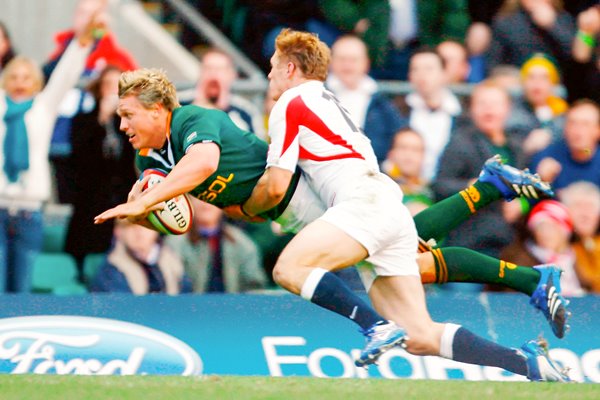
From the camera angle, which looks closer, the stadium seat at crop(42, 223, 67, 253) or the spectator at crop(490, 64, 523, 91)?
the stadium seat at crop(42, 223, 67, 253)

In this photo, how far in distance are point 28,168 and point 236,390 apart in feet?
13.8

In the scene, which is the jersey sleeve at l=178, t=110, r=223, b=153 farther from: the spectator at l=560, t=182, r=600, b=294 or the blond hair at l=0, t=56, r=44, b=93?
the spectator at l=560, t=182, r=600, b=294

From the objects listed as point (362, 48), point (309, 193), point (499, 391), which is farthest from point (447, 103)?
point (499, 391)

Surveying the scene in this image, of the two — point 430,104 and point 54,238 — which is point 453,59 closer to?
point 430,104

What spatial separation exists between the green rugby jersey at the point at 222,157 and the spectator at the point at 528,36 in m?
4.68

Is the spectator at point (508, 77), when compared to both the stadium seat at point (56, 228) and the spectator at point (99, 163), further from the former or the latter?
the stadium seat at point (56, 228)

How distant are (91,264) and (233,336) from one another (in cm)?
227

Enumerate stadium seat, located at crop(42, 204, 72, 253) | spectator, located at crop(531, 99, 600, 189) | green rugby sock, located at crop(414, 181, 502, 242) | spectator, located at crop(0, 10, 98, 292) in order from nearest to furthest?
green rugby sock, located at crop(414, 181, 502, 242) → spectator, located at crop(0, 10, 98, 292) → spectator, located at crop(531, 99, 600, 189) → stadium seat, located at crop(42, 204, 72, 253)

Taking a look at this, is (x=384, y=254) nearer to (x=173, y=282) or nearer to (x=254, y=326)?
(x=254, y=326)

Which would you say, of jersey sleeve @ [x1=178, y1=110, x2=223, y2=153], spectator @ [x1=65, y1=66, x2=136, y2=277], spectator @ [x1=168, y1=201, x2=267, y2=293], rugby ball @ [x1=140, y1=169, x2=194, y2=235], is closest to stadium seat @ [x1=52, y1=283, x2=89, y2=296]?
spectator @ [x1=65, y1=66, x2=136, y2=277]

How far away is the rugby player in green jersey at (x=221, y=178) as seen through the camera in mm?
6855

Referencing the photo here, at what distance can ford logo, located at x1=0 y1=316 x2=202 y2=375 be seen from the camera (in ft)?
26.5

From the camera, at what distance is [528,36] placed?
11.6m

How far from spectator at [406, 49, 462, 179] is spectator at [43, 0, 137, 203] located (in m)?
2.13
